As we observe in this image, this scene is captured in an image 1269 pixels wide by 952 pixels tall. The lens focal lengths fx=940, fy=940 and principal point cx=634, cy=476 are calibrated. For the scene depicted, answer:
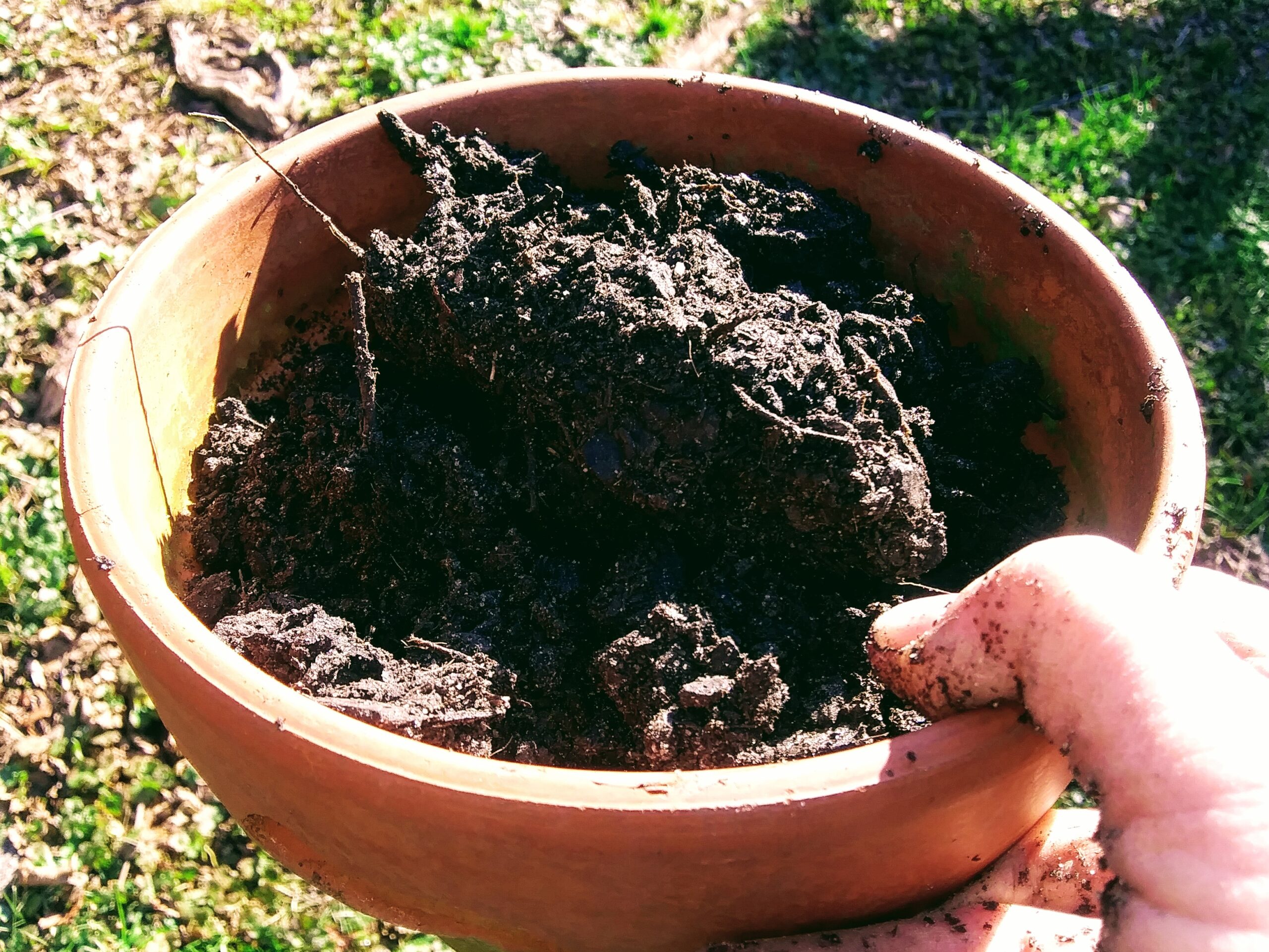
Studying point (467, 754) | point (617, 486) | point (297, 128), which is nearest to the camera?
point (467, 754)

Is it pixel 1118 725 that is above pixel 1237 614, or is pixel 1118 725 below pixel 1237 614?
above

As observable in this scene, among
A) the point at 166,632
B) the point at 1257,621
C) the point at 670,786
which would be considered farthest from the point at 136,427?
the point at 1257,621

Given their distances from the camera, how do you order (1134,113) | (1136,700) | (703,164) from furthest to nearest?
(1134,113)
(703,164)
(1136,700)

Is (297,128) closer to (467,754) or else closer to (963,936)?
(467,754)

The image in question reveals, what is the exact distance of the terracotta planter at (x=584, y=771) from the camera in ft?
2.94

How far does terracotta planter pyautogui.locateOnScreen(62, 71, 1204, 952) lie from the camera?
35.3 inches

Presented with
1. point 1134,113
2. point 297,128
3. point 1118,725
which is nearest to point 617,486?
point 1118,725

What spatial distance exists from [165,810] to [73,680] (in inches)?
14.1

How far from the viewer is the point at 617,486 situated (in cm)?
117

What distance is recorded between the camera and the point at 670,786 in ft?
2.89

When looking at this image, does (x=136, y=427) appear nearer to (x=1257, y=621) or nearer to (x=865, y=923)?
(x=865, y=923)

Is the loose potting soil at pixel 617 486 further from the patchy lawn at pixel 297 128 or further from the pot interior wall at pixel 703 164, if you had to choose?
the patchy lawn at pixel 297 128

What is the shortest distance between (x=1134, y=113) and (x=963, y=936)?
287 centimetres

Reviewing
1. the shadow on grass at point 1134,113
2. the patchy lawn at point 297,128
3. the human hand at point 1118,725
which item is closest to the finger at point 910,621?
the human hand at point 1118,725
